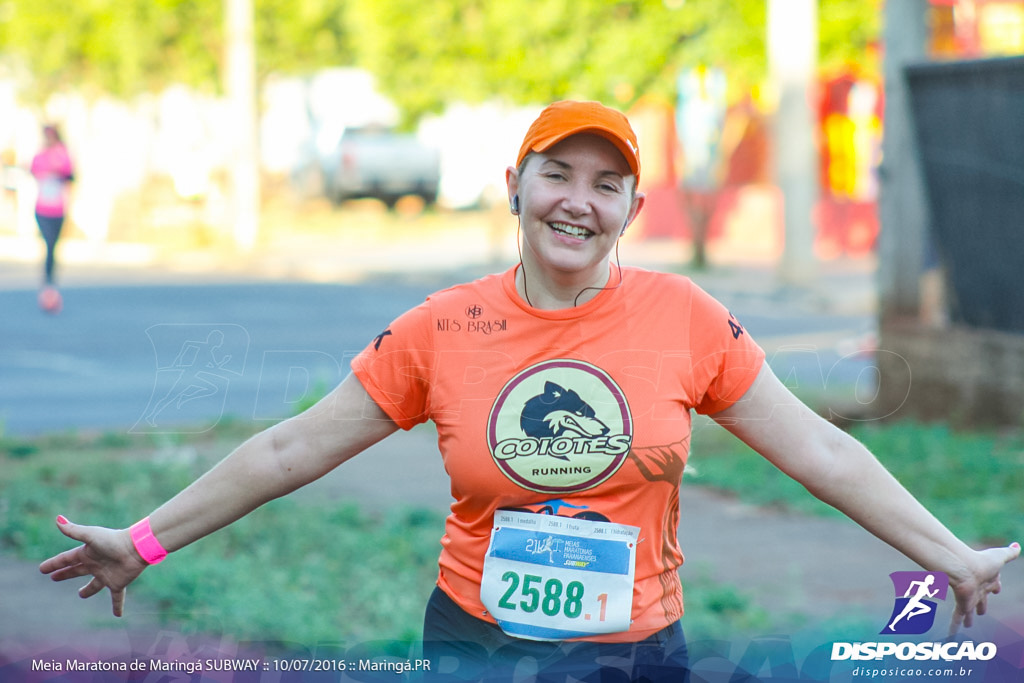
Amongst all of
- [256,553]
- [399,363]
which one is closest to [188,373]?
[399,363]

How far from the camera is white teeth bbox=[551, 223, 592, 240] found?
269 cm

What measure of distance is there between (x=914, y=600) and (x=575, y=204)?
1044mm

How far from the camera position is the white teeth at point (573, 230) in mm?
2686

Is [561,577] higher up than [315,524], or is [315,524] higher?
[561,577]

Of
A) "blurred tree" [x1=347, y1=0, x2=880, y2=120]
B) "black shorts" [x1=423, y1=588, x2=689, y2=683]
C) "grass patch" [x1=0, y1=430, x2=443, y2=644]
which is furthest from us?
"blurred tree" [x1=347, y1=0, x2=880, y2=120]

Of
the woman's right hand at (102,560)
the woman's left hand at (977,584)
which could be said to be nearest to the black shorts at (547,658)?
the woman's left hand at (977,584)

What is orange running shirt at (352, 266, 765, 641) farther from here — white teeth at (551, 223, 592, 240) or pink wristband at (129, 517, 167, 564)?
pink wristband at (129, 517, 167, 564)

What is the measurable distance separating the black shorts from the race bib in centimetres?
3

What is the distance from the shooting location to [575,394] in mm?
2646

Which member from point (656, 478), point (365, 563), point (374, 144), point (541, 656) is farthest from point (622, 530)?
point (374, 144)

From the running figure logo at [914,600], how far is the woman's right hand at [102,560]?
5.10 feet

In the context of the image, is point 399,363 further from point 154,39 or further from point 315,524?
point 154,39

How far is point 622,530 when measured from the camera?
2666 millimetres

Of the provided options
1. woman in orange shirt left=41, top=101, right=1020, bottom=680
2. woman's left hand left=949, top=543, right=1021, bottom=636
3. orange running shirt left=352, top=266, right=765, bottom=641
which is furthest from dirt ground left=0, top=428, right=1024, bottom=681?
orange running shirt left=352, top=266, right=765, bottom=641
